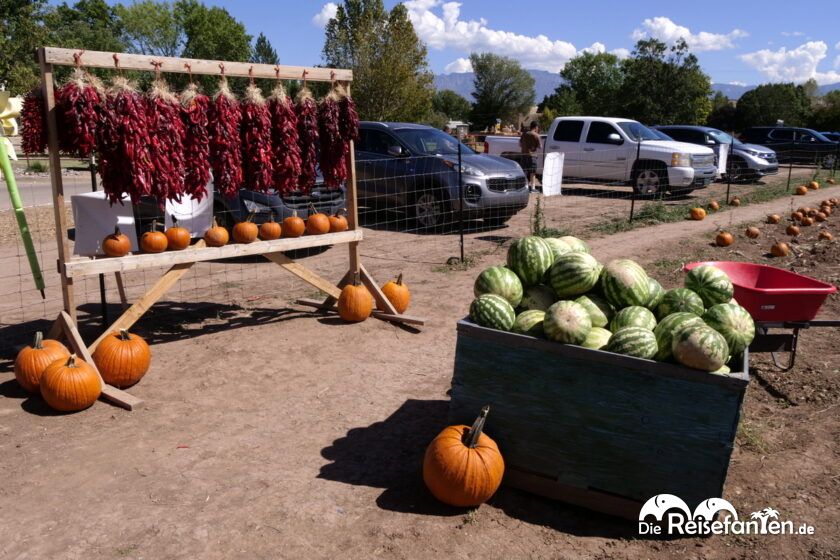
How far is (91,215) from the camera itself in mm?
6254

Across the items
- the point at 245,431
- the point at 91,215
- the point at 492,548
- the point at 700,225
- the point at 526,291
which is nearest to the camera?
the point at 492,548

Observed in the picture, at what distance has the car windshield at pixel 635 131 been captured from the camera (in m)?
17.9

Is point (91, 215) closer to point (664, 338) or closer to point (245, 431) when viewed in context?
point (245, 431)

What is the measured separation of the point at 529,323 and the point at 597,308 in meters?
0.47

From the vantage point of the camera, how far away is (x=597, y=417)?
3.66 metres

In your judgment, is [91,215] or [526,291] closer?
[526,291]

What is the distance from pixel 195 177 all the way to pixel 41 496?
3030mm

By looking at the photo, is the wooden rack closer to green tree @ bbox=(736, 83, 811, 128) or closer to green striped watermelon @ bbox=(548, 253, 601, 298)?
green striped watermelon @ bbox=(548, 253, 601, 298)

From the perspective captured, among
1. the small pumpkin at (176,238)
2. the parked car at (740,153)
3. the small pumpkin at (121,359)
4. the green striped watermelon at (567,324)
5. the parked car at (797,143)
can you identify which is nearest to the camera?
the green striped watermelon at (567,324)

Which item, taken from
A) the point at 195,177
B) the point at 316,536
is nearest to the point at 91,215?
the point at 195,177

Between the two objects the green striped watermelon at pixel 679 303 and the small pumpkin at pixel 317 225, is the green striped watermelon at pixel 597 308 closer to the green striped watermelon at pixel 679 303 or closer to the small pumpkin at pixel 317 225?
the green striped watermelon at pixel 679 303

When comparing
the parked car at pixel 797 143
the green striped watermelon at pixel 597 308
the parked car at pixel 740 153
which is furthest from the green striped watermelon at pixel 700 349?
the parked car at pixel 797 143

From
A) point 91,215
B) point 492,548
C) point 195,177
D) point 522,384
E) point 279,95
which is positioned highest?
point 279,95

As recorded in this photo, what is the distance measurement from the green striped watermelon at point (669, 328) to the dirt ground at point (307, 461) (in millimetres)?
1035
